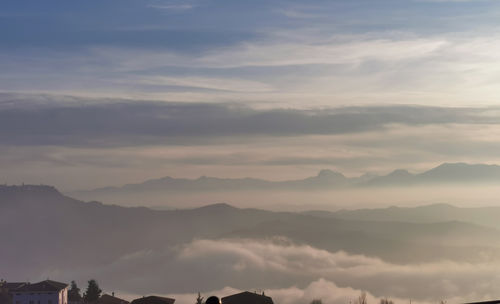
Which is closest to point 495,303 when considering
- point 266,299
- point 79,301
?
point 266,299

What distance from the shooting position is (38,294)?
147250 millimetres

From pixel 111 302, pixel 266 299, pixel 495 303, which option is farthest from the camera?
pixel 111 302

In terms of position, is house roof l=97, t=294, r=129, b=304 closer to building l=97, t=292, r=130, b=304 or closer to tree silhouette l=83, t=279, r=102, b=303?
building l=97, t=292, r=130, b=304

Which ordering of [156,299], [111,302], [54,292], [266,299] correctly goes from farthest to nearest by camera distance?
[111,302] < [54,292] < [156,299] < [266,299]

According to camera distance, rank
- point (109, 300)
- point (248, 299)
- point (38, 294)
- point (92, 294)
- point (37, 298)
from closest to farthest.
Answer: point (248, 299) < point (37, 298) < point (38, 294) < point (92, 294) < point (109, 300)

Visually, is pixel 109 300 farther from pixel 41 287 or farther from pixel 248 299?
pixel 248 299

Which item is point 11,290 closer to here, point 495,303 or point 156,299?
point 156,299

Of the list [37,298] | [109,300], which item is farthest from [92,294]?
[37,298]

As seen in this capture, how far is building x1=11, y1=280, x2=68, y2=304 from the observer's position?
482ft

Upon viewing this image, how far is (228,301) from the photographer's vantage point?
414 feet

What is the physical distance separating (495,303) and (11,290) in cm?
13343

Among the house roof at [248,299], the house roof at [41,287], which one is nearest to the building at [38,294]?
the house roof at [41,287]

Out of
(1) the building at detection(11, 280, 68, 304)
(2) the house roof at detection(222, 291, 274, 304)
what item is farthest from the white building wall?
(2) the house roof at detection(222, 291, 274, 304)

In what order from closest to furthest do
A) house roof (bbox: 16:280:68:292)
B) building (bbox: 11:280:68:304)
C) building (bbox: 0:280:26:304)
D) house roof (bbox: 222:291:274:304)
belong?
house roof (bbox: 222:291:274:304) < building (bbox: 11:280:68:304) < house roof (bbox: 16:280:68:292) < building (bbox: 0:280:26:304)
